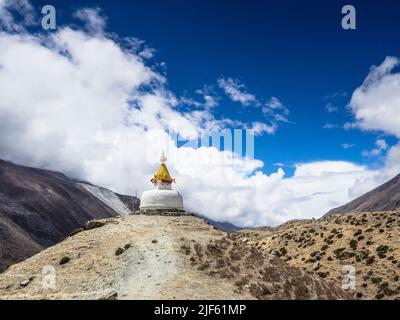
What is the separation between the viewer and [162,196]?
54750 mm

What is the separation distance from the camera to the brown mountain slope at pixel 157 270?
34.9 meters

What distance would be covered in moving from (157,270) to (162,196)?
18271 mm

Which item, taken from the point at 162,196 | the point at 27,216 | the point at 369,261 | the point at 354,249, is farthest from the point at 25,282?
the point at 27,216

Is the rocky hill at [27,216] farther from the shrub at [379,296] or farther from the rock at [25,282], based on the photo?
the shrub at [379,296]

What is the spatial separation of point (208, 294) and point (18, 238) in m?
113

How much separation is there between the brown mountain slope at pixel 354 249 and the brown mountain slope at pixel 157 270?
16.0m

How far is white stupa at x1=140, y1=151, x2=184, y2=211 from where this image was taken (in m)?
54.7

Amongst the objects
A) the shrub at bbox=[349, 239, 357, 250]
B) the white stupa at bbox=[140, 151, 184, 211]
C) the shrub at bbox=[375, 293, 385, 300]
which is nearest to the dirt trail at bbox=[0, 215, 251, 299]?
the white stupa at bbox=[140, 151, 184, 211]

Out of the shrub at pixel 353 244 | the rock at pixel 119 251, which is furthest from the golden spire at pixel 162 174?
the shrub at pixel 353 244

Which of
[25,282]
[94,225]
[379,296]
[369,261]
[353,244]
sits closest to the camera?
[25,282]

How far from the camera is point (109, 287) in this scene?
3544 cm

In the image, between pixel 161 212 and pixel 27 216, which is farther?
pixel 27 216

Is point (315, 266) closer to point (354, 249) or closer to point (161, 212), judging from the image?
point (354, 249)
